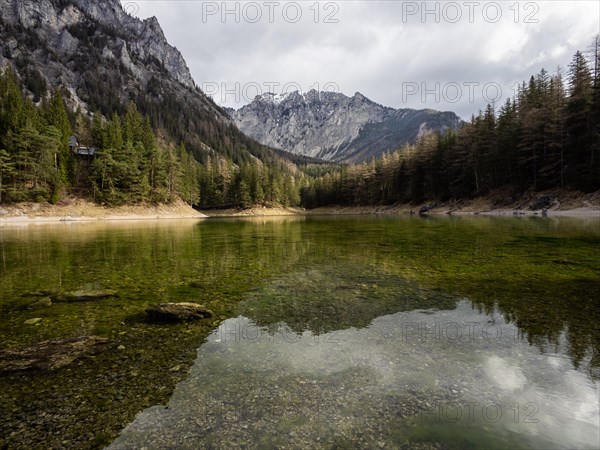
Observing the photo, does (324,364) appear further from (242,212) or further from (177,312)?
(242,212)

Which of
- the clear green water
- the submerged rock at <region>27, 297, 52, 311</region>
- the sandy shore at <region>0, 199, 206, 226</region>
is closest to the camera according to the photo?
the clear green water

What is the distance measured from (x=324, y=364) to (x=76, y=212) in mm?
74571

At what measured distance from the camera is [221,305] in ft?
33.9

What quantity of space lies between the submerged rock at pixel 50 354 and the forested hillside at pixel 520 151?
220 ft

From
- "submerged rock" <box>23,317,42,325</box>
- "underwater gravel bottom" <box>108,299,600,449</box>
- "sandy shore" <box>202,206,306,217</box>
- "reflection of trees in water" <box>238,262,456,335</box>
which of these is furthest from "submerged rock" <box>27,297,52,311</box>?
"sandy shore" <box>202,206,306,217</box>

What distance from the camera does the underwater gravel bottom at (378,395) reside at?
13.8 feet

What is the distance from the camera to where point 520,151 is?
6394 cm

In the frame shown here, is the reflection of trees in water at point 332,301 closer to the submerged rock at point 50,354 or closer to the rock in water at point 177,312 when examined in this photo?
the rock in water at point 177,312

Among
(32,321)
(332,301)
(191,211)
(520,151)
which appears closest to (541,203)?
(520,151)

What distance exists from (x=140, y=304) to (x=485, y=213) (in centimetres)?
7037

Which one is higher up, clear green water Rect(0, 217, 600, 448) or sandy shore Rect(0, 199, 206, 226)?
sandy shore Rect(0, 199, 206, 226)

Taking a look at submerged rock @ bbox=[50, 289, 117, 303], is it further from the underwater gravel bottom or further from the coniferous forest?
the coniferous forest

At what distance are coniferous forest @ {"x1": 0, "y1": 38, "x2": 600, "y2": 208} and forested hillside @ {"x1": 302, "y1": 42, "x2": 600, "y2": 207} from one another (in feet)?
0.67

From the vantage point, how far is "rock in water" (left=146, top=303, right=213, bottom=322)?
29.1 feet
